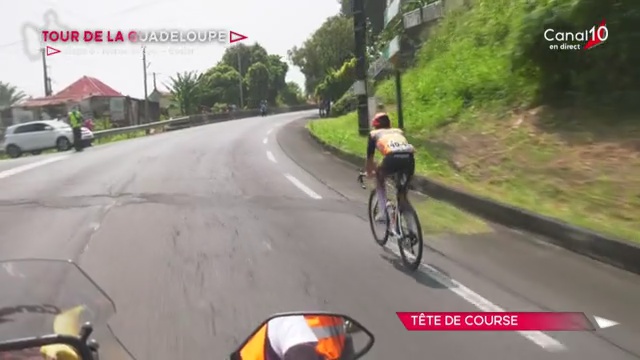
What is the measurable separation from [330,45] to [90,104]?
84.4ft

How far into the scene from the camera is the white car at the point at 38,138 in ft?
87.0

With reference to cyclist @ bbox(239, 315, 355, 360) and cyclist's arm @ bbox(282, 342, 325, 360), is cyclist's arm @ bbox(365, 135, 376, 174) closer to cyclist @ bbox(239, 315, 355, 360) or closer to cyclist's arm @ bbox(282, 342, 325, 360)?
cyclist @ bbox(239, 315, 355, 360)

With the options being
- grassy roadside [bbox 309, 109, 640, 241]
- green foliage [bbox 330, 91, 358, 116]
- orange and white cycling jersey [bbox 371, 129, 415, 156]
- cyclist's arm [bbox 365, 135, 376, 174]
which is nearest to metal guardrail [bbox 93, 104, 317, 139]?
green foliage [bbox 330, 91, 358, 116]

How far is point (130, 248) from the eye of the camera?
732 centimetres

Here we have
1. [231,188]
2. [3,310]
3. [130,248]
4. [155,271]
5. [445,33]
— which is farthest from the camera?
[445,33]

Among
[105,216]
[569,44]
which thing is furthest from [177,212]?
[569,44]

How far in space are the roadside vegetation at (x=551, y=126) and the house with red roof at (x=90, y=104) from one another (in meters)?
34.8

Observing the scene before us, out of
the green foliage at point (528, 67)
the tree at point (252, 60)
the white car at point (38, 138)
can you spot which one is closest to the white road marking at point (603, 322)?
the green foliage at point (528, 67)

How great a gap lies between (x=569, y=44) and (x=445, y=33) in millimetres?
13490

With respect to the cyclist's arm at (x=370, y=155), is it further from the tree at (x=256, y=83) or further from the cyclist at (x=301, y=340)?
the tree at (x=256, y=83)

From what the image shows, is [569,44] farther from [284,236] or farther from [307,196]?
[284,236]

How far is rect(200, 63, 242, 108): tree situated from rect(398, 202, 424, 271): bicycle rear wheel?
70.8 m

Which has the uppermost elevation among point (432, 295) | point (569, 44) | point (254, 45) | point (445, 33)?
point (254, 45)

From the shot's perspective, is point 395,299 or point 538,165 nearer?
point 395,299
